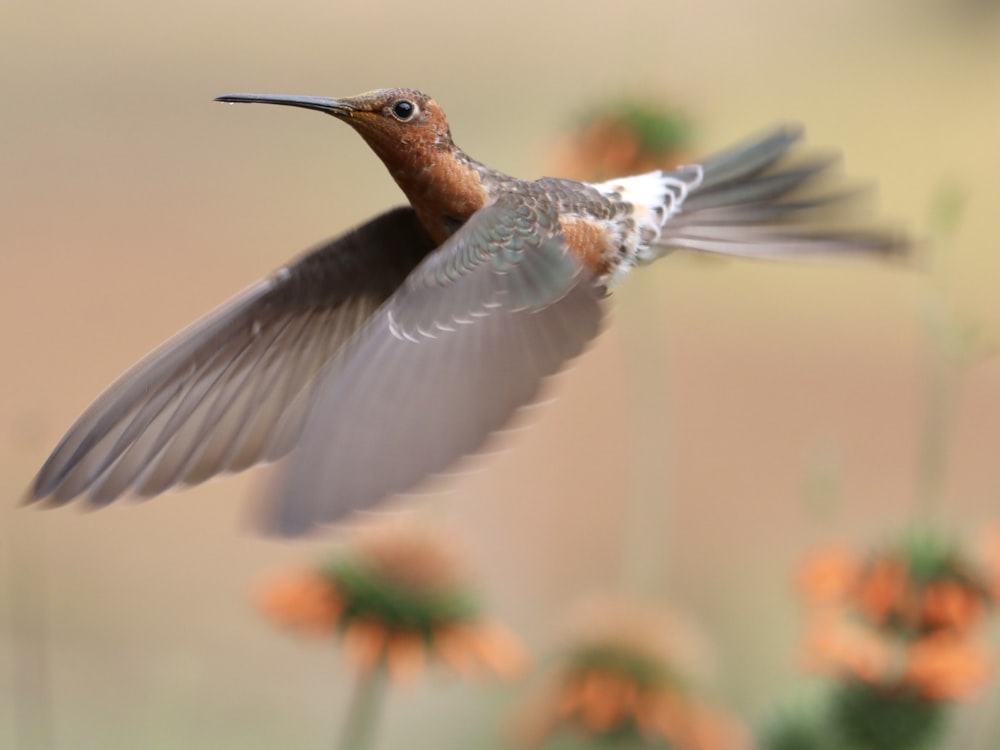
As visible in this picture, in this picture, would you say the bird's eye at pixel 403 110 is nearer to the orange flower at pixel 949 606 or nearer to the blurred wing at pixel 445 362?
the blurred wing at pixel 445 362

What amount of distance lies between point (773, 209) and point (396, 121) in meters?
0.39

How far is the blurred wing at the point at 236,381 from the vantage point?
104 centimetres

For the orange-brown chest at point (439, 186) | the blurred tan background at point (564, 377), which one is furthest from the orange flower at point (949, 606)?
the orange-brown chest at point (439, 186)

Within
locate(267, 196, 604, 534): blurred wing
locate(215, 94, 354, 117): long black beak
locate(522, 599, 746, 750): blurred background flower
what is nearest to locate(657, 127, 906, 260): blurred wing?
locate(267, 196, 604, 534): blurred wing

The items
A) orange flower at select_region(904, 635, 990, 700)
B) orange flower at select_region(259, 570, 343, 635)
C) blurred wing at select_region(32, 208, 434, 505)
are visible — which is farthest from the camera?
orange flower at select_region(259, 570, 343, 635)

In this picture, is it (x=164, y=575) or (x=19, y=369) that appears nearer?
(x=164, y=575)

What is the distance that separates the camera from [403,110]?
1025 mm

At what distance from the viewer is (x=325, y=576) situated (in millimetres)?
1652

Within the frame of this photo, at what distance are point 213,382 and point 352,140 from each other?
4.22m

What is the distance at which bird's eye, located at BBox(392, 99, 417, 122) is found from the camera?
102 cm

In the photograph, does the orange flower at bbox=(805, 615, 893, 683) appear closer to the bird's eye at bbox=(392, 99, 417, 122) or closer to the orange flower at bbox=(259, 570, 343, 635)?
the orange flower at bbox=(259, 570, 343, 635)

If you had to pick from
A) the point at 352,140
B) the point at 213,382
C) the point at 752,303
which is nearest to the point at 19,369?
the point at 352,140

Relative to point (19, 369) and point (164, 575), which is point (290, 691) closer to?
point (164, 575)

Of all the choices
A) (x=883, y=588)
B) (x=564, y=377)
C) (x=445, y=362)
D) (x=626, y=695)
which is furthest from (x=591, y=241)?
(x=564, y=377)
